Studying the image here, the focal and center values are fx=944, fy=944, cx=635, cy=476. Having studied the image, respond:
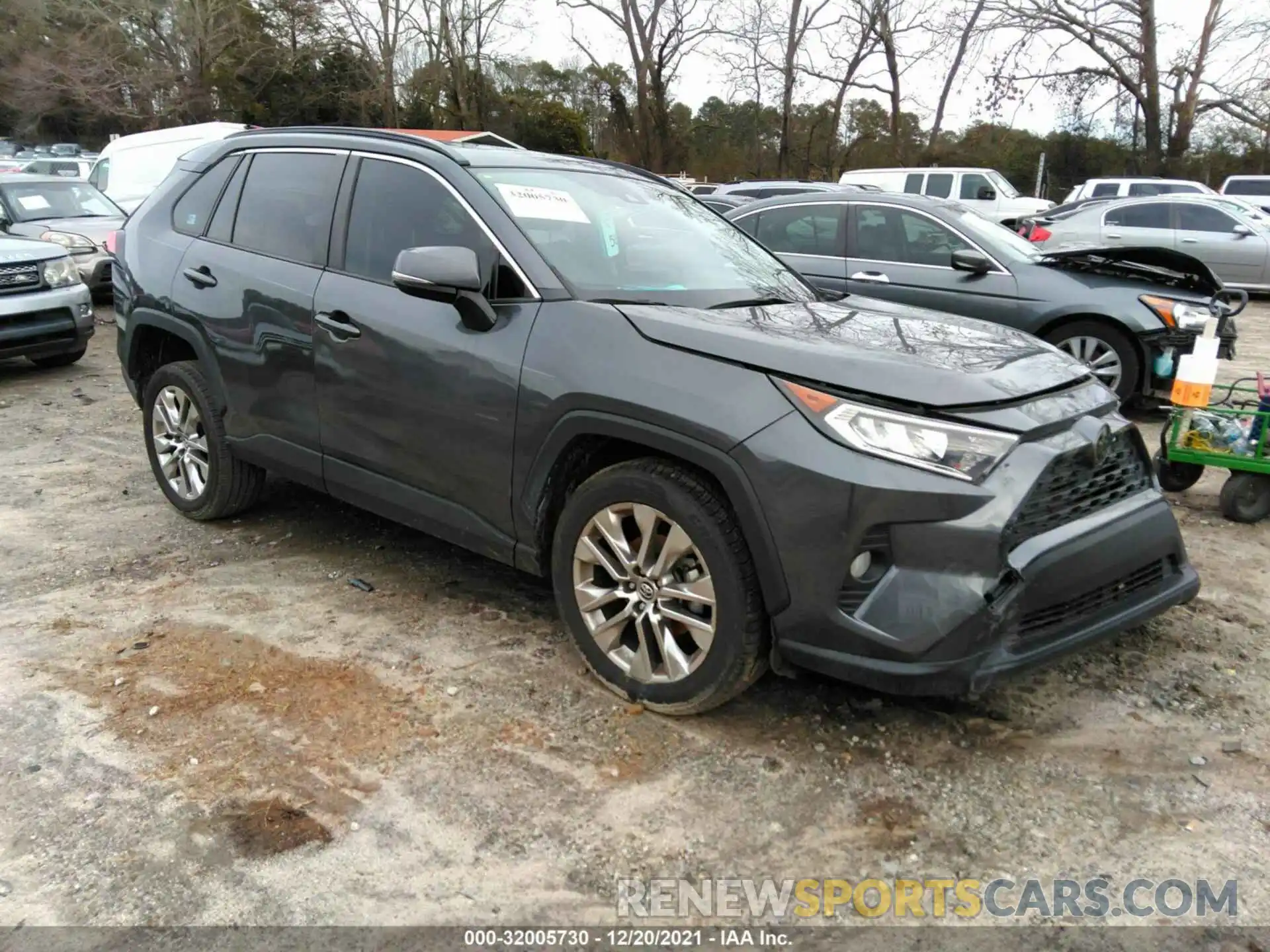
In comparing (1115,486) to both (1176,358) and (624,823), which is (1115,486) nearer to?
(624,823)

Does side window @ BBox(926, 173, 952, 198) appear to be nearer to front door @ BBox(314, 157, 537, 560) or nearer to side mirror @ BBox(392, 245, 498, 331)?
front door @ BBox(314, 157, 537, 560)

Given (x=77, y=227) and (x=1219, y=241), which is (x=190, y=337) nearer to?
(x=77, y=227)

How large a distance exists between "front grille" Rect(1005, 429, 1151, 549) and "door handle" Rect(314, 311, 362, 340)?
7.88ft

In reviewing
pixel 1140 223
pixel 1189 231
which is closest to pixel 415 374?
pixel 1140 223

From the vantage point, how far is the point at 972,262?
261 inches

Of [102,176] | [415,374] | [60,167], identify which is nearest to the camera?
[415,374]

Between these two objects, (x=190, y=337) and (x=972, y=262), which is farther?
(x=972, y=262)

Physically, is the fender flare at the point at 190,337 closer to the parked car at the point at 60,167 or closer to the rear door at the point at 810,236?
the rear door at the point at 810,236

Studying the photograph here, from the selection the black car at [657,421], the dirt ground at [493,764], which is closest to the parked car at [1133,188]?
the dirt ground at [493,764]

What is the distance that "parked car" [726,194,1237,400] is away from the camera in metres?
6.65

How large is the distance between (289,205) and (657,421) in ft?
7.32

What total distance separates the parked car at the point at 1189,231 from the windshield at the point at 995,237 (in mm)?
6986

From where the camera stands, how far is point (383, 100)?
3141 centimetres

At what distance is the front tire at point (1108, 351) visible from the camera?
6691mm
